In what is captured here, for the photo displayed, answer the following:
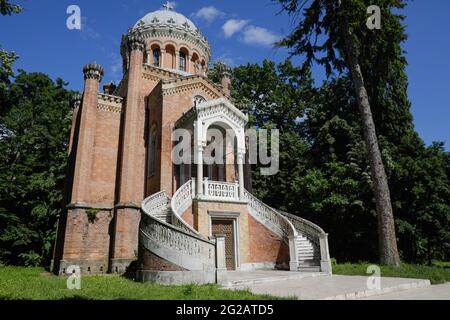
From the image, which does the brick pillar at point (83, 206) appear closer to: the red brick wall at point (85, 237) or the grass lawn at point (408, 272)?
the red brick wall at point (85, 237)

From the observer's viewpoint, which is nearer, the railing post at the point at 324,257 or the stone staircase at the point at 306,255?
the railing post at the point at 324,257

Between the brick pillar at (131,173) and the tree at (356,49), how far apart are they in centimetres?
893

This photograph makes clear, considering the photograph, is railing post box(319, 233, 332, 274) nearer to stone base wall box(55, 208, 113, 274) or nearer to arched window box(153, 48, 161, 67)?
stone base wall box(55, 208, 113, 274)

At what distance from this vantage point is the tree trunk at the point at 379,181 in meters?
14.6

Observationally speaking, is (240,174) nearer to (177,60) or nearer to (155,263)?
(155,263)

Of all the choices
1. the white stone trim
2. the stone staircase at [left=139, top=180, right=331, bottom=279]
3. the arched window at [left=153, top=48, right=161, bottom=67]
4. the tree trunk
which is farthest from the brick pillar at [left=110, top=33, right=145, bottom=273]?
the tree trunk

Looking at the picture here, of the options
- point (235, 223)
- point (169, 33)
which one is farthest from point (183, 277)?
point (169, 33)

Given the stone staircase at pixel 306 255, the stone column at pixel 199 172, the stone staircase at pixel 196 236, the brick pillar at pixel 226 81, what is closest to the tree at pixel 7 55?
the stone staircase at pixel 196 236

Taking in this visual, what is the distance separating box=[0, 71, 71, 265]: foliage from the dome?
36.5 ft

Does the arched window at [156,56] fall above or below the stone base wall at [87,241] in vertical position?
above

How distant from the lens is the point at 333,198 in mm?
19656

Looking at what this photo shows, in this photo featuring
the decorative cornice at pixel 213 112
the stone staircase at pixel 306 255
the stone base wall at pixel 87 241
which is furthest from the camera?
the decorative cornice at pixel 213 112

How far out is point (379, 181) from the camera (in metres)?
15.4
